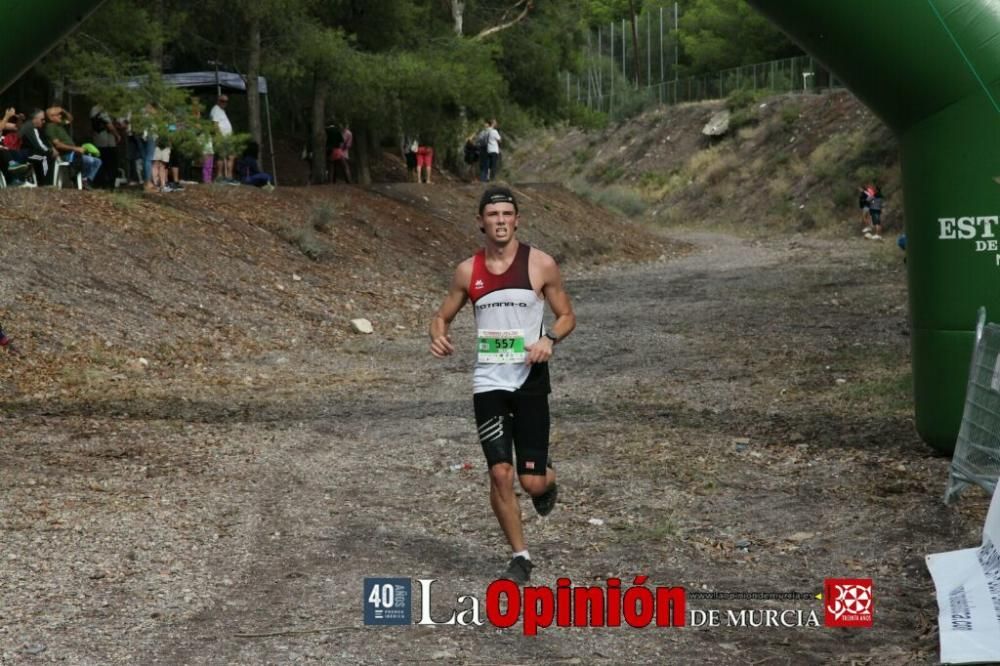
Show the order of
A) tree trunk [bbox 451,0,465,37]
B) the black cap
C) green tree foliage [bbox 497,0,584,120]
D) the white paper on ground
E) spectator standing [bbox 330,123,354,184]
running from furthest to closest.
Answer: green tree foliage [bbox 497,0,584,120], tree trunk [bbox 451,0,465,37], spectator standing [bbox 330,123,354,184], the black cap, the white paper on ground

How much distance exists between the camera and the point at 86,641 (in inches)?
213

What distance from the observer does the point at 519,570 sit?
619 centimetres

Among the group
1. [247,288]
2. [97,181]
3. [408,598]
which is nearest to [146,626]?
[408,598]

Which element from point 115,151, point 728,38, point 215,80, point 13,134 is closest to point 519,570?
point 13,134

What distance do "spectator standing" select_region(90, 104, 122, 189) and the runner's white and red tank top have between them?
14.8 m

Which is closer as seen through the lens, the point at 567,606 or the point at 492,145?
the point at 567,606

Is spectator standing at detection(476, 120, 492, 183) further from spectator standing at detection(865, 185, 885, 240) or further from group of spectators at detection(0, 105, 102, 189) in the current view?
group of spectators at detection(0, 105, 102, 189)

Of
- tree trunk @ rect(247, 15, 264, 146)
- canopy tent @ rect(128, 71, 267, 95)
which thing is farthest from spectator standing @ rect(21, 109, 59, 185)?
canopy tent @ rect(128, 71, 267, 95)

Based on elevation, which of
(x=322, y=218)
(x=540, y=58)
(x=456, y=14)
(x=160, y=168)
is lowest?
(x=322, y=218)

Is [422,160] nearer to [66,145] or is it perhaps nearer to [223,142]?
[66,145]

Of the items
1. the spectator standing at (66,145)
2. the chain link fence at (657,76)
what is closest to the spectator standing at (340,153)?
the spectator standing at (66,145)

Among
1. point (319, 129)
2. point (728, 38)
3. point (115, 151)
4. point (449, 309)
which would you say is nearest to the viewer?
point (449, 309)

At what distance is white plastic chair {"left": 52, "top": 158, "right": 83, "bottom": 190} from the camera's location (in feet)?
63.3

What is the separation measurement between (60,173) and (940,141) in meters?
14.3
